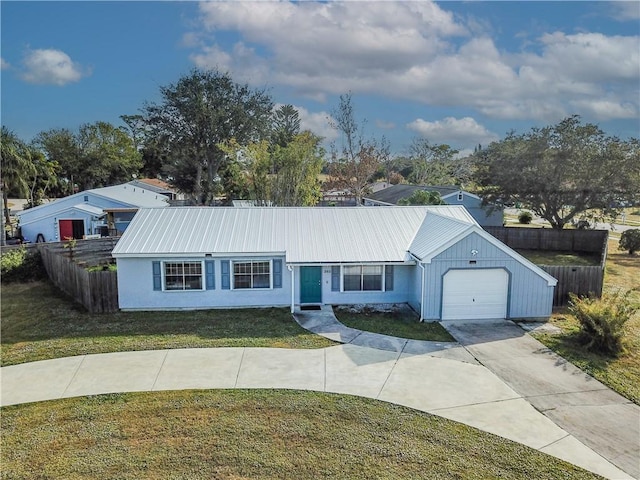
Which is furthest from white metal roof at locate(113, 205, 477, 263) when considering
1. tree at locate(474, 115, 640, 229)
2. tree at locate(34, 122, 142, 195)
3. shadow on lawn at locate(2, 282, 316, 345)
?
tree at locate(34, 122, 142, 195)

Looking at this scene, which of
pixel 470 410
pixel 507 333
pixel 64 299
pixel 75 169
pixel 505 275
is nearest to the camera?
pixel 470 410

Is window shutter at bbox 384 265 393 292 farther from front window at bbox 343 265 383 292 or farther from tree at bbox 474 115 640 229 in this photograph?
tree at bbox 474 115 640 229

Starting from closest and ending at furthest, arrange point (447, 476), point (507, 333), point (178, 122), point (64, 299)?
1. point (447, 476)
2. point (507, 333)
3. point (64, 299)
4. point (178, 122)

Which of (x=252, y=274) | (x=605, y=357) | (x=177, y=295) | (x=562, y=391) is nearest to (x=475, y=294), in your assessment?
(x=605, y=357)

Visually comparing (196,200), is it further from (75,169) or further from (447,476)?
(447,476)

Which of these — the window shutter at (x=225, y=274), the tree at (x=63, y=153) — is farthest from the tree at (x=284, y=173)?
the tree at (x=63, y=153)

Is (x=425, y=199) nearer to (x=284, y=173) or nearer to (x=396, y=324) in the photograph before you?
(x=284, y=173)

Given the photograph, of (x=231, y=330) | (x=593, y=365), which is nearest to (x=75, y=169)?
(x=231, y=330)
